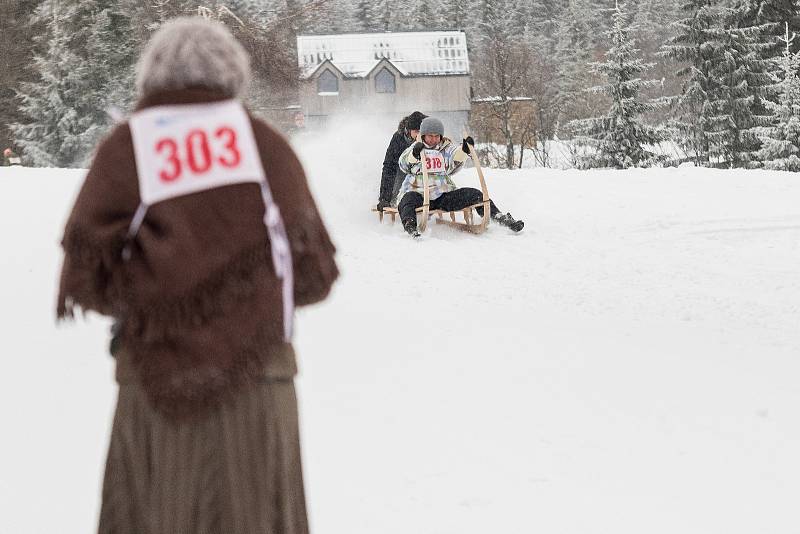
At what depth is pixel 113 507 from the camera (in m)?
2.39

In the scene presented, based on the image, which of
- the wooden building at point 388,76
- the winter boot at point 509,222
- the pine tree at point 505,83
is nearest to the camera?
the winter boot at point 509,222

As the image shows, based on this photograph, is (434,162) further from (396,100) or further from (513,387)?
(396,100)

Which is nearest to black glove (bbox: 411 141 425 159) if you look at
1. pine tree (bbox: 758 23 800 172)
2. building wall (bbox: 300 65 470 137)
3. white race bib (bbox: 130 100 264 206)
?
white race bib (bbox: 130 100 264 206)

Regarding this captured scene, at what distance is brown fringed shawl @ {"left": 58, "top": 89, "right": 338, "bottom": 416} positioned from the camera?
217cm

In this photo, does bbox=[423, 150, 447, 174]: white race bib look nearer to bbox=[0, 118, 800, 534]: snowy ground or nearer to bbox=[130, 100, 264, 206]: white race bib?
bbox=[0, 118, 800, 534]: snowy ground

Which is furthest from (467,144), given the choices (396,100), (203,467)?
(396,100)

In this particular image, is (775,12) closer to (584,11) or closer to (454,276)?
(454,276)

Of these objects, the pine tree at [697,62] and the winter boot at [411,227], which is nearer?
the winter boot at [411,227]

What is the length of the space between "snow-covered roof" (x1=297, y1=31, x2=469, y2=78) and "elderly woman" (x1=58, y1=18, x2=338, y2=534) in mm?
53626

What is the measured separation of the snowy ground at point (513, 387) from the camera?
3.75 meters

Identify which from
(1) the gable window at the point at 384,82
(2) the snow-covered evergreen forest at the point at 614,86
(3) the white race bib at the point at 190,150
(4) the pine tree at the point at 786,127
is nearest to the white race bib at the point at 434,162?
(3) the white race bib at the point at 190,150

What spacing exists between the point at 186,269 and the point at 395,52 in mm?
55955

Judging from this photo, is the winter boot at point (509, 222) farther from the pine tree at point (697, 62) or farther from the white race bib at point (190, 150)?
Result: the pine tree at point (697, 62)

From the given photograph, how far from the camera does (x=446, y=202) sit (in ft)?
34.9
